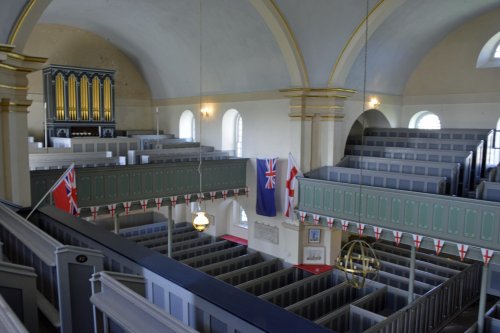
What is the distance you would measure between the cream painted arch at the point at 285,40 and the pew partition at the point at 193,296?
33.4ft

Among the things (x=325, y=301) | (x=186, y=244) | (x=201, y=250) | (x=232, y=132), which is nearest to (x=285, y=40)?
(x=232, y=132)

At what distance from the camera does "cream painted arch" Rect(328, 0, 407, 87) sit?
11.9m

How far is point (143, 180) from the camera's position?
44.0 ft

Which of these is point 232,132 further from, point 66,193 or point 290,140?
point 66,193

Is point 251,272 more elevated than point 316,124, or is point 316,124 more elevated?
point 316,124

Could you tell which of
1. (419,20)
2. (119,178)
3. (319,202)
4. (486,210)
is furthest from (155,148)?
(486,210)

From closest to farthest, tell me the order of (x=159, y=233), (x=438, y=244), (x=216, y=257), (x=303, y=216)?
(x=438, y=244) → (x=303, y=216) → (x=216, y=257) → (x=159, y=233)

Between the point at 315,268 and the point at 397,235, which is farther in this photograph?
the point at 315,268

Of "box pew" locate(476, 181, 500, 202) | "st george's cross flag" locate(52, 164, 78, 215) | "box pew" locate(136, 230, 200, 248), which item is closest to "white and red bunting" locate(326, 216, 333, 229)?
"box pew" locate(476, 181, 500, 202)

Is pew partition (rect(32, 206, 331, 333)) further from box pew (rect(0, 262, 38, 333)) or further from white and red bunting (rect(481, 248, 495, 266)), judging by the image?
white and red bunting (rect(481, 248, 495, 266))

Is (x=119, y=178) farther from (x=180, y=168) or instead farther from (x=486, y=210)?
(x=486, y=210)

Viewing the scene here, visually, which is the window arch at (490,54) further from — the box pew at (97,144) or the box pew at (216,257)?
the box pew at (97,144)

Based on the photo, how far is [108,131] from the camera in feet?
59.8

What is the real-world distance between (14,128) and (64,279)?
19.7 feet
